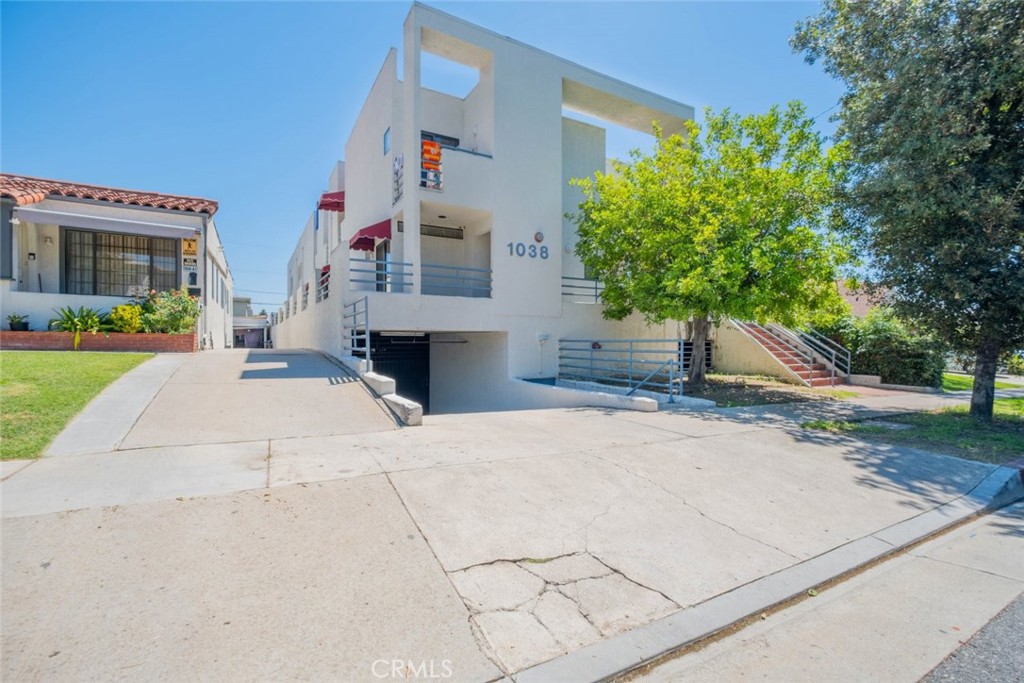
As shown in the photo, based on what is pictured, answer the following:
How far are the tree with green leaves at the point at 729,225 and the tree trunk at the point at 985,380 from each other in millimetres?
3148

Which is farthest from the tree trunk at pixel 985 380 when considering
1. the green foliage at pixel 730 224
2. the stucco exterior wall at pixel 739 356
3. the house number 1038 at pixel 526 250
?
the house number 1038 at pixel 526 250

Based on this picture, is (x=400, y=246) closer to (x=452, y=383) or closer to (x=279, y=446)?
(x=452, y=383)

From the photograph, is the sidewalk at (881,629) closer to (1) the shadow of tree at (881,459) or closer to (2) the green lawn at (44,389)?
(1) the shadow of tree at (881,459)

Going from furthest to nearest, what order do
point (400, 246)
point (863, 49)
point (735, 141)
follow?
point (400, 246) → point (735, 141) → point (863, 49)

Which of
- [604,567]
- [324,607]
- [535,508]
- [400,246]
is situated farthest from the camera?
[400,246]

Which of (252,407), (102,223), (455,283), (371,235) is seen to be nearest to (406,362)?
(455,283)

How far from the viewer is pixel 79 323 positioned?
39.1 feet

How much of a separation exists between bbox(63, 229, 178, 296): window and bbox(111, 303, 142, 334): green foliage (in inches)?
61.3

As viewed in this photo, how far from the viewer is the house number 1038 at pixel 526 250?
46.4 feet

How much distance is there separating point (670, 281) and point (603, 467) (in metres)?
Result: 6.79

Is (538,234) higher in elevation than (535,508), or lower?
higher

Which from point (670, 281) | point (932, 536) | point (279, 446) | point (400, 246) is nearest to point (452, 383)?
point (400, 246)

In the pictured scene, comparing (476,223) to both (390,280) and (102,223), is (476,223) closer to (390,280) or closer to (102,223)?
(390,280)

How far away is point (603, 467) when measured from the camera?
5598 millimetres
